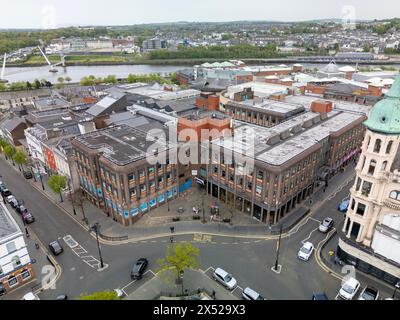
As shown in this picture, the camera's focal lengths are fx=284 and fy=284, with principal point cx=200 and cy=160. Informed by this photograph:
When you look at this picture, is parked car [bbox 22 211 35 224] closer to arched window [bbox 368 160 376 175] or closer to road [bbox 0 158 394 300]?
road [bbox 0 158 394 300]

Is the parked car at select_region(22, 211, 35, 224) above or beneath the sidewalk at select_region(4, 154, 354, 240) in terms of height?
above

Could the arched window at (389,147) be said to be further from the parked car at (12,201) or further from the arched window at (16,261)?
the parked car at (12,201)

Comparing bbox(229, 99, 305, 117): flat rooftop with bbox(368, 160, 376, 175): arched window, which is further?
bbox(229, 99, 305, 117): flat rooftop

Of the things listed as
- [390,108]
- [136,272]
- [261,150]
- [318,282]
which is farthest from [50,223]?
[390,108]

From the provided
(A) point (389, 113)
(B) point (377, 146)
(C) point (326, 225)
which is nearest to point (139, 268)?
(C) point (326, 225)

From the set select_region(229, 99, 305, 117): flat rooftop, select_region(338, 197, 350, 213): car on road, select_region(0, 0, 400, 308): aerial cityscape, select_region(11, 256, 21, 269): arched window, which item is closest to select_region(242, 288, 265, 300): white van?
select_region(0, 0, 400, 308): aerial cityscape
